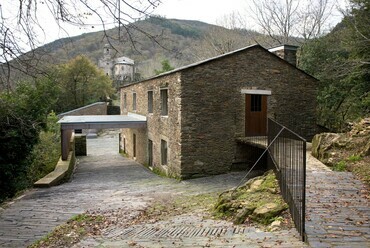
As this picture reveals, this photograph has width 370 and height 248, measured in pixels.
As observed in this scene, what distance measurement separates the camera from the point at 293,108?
13.6 m

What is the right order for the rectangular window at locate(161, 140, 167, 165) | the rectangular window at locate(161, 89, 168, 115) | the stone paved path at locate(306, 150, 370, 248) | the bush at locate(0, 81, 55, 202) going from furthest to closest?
the rectangular window at locate(161, 140, 167, 165)
the rectangular window at locate(161, 89, 168, 115)
the bush at locate(0, 81, 55, 202)
the stone paved path at locate(306, 150, 370, 248)

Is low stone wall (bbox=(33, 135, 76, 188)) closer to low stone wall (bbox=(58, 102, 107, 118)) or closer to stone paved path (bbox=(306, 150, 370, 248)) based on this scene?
stone paved path (bbox=(306, 150, 370, 248))

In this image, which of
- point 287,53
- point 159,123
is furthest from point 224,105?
point 287,53

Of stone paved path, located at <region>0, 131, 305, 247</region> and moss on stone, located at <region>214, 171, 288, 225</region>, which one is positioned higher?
moss on stone, located at <region>214, 171, 288, 225</region>

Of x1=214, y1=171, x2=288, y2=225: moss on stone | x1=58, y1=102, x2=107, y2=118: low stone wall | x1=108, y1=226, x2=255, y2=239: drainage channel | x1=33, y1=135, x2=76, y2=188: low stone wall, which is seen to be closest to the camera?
x1=108, y1=226, x2=255, y2=239: drainage channel

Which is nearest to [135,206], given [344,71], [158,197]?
[158,197]

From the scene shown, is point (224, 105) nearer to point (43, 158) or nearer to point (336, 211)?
point (336, 211)

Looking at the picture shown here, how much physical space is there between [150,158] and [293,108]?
26.0ft

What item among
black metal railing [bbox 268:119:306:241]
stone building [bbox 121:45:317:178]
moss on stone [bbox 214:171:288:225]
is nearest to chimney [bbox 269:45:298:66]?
stone building [bbox 121:45:317:178]

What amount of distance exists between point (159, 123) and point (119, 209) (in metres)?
7.32

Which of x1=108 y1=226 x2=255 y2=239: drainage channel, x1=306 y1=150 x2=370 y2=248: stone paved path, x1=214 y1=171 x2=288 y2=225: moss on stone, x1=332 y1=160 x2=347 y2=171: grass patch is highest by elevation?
x1=332 y1=160 x2=347 y2=171: grass patch

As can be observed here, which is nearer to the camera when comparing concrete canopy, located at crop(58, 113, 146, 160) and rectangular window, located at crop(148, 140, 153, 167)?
concrete canopy, located at crop(58, 113, 146, 160)

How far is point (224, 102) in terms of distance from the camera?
12367 millimetres

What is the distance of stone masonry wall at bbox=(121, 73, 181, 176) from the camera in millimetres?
12305
